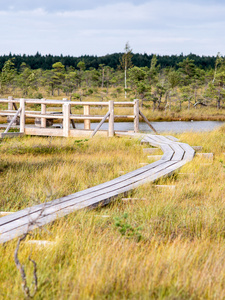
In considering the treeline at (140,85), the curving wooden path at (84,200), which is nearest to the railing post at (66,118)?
the curving wooden path at (84,200)

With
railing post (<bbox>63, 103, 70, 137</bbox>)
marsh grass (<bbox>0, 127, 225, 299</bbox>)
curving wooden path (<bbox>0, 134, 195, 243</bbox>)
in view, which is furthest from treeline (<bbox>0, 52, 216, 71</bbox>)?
marsh grass (<bbox>0, 127, 225, 299</bbox>)

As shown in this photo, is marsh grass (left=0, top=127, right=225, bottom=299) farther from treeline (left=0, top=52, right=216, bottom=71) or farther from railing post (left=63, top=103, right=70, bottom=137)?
treeline (left=0, top=52, right=216, bottom=71)

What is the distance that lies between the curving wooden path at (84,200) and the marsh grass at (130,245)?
0.10 meters

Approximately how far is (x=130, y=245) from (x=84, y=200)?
132 centimetres

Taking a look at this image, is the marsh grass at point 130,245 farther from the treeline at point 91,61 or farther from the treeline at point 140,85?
the treeline at point 91,61

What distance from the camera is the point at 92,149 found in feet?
28.6

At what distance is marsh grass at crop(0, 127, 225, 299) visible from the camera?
2041mm

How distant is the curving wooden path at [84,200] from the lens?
2854 millimetres

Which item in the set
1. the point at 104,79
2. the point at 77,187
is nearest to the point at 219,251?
the point at 77,187

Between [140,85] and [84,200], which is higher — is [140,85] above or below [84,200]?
above

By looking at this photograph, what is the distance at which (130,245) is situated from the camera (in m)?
2.62

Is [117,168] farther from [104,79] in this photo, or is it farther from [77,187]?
[104,79]

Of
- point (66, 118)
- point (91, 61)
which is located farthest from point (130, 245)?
point (91, 61)

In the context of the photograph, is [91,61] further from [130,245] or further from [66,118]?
[130,245]
